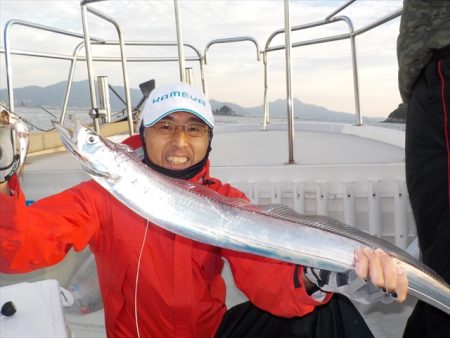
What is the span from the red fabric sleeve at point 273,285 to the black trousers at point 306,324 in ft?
0.47

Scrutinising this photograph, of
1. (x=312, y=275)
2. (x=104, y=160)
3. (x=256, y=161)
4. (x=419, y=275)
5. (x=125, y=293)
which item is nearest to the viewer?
(x=104, y=160)

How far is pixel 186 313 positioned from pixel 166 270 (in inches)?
9.4

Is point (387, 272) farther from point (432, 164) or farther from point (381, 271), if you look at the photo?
point (432, 164)

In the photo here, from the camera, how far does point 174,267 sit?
7.09 ft

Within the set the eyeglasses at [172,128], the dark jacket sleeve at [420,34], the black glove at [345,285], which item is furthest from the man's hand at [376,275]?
the eyeglasses at [172,128]

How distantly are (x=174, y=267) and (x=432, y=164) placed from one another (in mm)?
1330

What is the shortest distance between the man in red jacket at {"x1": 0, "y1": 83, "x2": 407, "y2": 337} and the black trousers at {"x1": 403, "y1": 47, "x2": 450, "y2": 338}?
1.02ft

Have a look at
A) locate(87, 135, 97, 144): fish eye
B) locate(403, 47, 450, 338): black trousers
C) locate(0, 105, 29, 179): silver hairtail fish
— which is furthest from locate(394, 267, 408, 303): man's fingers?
locate(0, 105, 29, 179): silver hairtail fish

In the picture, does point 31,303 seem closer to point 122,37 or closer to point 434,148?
point 434,148

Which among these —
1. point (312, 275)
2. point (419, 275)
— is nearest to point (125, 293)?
point (312, 275)

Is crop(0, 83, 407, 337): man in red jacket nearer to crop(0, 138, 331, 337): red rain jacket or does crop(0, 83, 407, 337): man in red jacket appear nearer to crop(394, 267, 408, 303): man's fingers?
crop(0, 138, 331, 337): red rain jacket

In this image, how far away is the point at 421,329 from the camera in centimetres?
226

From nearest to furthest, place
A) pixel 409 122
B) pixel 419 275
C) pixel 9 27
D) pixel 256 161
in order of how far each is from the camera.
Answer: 1. pixel 419 275
2. pixel 409 122
3. pixel 256 161
4. pixel 9 27

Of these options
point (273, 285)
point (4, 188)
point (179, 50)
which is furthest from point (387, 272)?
point (179, 50)
